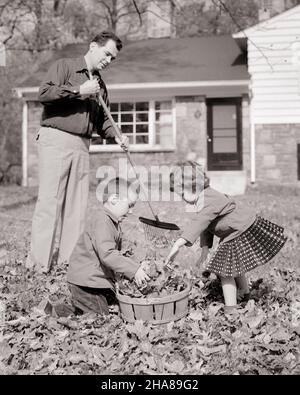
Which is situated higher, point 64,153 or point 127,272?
point 64,153

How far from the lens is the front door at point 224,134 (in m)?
13.1

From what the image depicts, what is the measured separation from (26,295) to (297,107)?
33.5 ft

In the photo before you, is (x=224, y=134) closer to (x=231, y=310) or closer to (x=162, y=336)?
(x=231, y=310)

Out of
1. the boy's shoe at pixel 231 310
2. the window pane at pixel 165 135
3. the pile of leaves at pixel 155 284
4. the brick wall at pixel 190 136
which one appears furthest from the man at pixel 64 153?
the window pane at pixel 165 135

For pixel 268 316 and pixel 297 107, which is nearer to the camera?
pixel 268 316

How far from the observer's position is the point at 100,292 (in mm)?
3424

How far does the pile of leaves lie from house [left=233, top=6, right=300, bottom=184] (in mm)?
9625

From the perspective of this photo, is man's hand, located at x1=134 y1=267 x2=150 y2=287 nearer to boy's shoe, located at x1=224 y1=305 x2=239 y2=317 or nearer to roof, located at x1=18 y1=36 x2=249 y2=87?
boy's shoe, located at x1=224 y1=305 x2=239 y2=317

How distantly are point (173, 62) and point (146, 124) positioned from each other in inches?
79.1

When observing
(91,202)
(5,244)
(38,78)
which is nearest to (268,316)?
(5,244)

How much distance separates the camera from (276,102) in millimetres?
12430

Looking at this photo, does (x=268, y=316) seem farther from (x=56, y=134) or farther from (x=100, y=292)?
(x=56, y=134)

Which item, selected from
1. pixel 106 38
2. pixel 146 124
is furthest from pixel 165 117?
pixel 106 38

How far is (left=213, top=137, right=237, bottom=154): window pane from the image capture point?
43.4 feet
